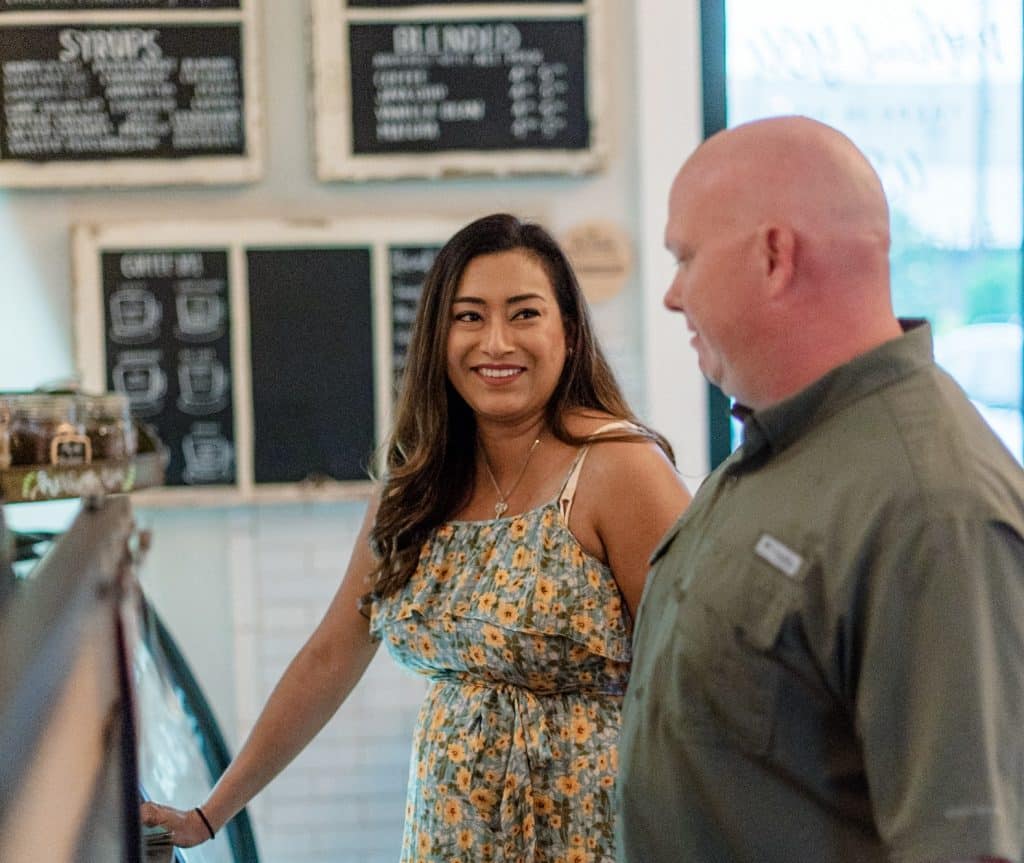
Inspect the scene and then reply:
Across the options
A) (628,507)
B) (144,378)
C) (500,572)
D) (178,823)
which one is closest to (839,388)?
(628,507)

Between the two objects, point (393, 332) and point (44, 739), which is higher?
point (393, 332)

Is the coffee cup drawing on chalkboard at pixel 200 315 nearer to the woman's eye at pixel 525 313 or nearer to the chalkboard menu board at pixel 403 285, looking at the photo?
the chalkboard menu board at pixel 403 285

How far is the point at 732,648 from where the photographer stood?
3.81 ft

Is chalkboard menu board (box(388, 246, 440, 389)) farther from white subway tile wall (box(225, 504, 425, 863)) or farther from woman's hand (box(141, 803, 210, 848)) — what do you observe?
woman's hand (box(141, 803, 210, 848))

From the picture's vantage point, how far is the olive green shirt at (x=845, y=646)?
3.35 feet

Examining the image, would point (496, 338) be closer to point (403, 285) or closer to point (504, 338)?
point (504, 338)

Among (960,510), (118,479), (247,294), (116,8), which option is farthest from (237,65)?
(960,510)

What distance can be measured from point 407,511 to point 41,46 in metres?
1.90

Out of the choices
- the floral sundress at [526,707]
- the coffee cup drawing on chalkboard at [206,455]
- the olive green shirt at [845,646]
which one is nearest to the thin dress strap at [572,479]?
the floral sundress at [526,707]

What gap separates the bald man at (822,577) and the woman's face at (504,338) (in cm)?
74

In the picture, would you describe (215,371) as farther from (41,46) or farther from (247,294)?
(41,46)

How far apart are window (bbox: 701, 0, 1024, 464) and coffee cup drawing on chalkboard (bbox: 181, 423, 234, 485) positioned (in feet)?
4.43

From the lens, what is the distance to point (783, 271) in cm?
118

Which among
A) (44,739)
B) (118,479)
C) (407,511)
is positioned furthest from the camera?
(407,511)
